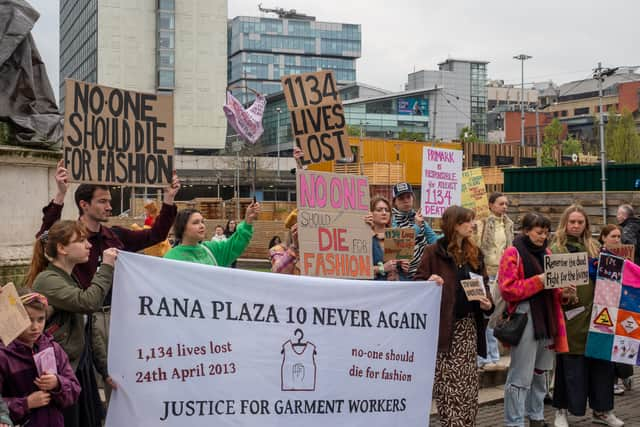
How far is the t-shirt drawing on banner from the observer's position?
516 centimetres

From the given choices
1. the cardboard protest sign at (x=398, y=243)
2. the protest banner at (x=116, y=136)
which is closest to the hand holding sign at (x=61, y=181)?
the protest banner at (x=116, y=136)

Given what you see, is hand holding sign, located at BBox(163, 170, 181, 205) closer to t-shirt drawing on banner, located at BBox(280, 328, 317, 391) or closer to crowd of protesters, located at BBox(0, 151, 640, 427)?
crowd of protesters, located at BBox(0, 151, 640, 427)

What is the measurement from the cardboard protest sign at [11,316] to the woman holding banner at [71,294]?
0.46 metres

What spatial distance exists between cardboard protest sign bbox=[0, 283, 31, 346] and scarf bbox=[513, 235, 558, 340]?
4.17m

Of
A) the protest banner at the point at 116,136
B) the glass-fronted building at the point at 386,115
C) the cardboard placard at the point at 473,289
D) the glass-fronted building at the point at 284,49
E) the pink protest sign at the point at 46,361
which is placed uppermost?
the glass-fronted building at the point at 284,49

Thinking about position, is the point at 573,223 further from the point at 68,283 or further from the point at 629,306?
the point at 68,283

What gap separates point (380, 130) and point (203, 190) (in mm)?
28380

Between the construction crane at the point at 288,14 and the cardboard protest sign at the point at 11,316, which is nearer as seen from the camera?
the cardboard protest sign at the point at 11,316

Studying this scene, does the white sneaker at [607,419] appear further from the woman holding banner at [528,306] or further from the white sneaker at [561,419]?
the woman holding banner at [528,306]

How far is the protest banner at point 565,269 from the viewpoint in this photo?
6.42 m

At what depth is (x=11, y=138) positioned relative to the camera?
10.3m

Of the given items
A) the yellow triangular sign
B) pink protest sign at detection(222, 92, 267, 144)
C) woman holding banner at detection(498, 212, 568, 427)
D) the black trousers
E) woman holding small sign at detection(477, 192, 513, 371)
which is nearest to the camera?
woman holding banner at detection(498, 212, 568, 427)

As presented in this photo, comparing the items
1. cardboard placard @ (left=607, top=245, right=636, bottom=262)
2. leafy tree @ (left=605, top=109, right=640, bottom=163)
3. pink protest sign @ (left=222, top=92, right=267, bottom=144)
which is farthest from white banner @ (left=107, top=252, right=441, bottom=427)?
leafy tree @ (left=605, top=109, right=640, bottom=163)

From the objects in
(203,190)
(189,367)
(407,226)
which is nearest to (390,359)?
(189,367)
